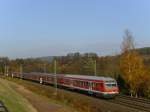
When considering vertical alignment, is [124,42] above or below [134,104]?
above

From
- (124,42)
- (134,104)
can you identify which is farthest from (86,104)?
(124,42)

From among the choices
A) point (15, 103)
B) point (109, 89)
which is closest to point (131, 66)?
point (109, 89)

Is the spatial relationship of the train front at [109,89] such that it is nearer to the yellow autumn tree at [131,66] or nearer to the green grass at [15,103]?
the yellow autumn tree at [131,66]

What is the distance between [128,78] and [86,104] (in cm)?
824

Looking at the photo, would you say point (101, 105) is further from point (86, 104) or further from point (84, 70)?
Result: point (84, 70)

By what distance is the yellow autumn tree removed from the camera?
1711 inches

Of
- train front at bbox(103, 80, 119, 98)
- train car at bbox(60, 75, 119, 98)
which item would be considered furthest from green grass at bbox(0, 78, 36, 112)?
train front at bbox(103, 80, 119, 98)

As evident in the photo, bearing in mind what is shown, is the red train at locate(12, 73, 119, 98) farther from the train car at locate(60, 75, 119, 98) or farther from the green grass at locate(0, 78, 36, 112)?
the green grass at locate(0, 78, 36, 112)

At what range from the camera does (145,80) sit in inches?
1711

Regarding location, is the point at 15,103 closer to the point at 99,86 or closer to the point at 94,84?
the point at 99,86

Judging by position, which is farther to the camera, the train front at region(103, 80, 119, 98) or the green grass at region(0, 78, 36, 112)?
the train front at region(103, 80, 119, 98)

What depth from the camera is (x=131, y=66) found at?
44062 mm

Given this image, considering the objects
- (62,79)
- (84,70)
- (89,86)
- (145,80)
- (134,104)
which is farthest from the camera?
(84,70)

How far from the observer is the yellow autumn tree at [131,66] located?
43.5 m
